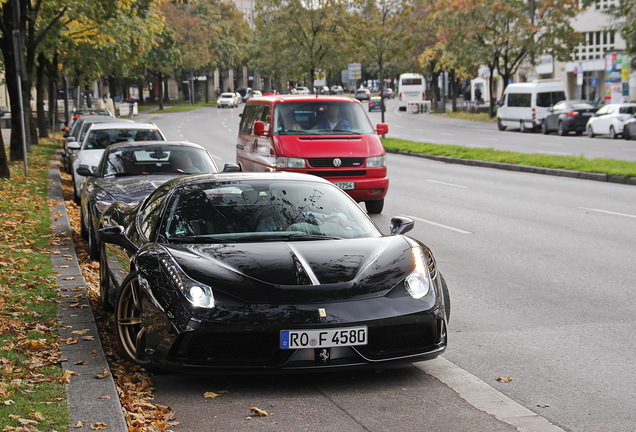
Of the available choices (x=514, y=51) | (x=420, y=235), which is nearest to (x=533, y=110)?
(x=514, y=51)

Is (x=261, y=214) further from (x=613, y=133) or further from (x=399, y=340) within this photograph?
(x=613, y=133)

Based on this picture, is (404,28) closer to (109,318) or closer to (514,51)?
(514,51)

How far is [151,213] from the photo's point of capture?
24.0ft

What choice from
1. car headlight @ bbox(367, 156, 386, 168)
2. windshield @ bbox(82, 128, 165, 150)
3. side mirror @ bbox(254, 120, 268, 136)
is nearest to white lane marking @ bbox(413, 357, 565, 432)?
car headlight @ bbox(367, 156, 386, 168)

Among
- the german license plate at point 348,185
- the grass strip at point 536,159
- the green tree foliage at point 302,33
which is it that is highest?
the green tree foliage at point 302,33

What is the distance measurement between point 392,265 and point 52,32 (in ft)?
92.6

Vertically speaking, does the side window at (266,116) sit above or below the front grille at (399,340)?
above

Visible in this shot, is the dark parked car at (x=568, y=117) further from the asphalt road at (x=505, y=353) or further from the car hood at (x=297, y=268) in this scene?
the car hood at (x=297, y=268)

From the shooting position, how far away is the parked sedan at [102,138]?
57.4ft

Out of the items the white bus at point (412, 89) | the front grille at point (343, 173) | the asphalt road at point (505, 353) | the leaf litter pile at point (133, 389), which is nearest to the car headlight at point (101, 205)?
the leaf litter pile at point (133, 389)

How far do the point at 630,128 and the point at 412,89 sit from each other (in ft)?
157

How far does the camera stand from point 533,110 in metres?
48.0

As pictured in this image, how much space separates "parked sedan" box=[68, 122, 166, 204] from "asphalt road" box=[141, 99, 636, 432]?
492 cm

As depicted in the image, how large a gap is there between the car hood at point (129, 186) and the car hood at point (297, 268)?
484 cm
